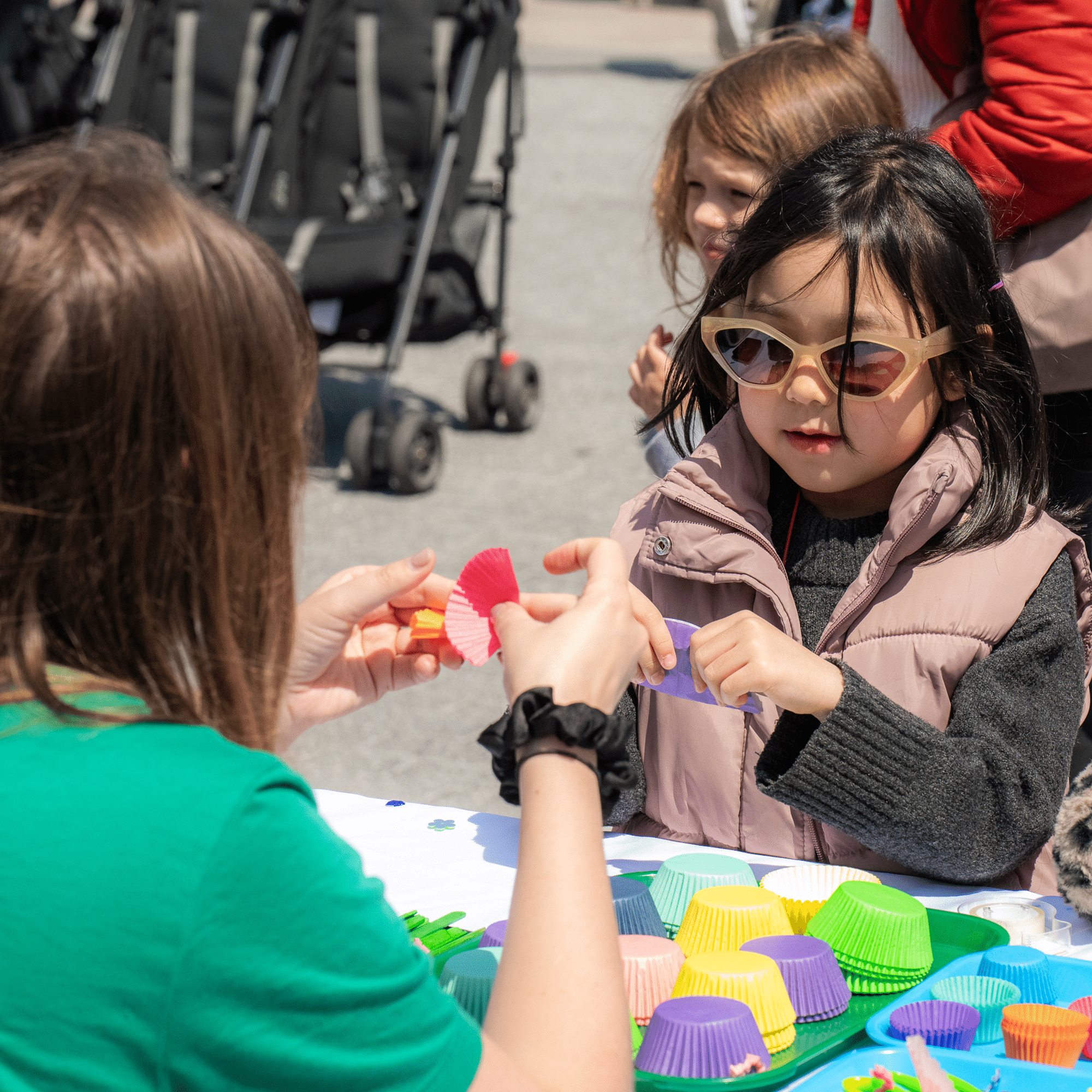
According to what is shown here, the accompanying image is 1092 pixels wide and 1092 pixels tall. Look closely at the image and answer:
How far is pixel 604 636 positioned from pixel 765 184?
1092mm

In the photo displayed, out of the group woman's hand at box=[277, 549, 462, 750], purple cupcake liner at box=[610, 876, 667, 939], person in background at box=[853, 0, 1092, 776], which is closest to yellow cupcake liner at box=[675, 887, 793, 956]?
purple cupcake liner at box=[610, 876, 667, 939]

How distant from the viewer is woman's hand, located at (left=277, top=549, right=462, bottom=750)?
1.24 m

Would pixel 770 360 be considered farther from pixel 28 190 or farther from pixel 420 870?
pixel 28 190

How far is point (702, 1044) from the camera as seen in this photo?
107 cm

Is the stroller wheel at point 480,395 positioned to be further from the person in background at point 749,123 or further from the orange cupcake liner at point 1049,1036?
the orange cupcake liner at point 1049,1036

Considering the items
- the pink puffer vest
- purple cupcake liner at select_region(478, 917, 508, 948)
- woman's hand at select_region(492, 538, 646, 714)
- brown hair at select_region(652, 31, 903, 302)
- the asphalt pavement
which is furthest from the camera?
the asphalt pavement

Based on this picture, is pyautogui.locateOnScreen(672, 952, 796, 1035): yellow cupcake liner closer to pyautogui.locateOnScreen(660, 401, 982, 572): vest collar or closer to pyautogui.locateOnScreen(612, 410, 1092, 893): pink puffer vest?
pyautogui.locateOnScreen(612, 410, 1092, 893): pink puffer vest

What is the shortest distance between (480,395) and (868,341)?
4.53 m

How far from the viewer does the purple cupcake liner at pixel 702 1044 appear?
3.50 ft

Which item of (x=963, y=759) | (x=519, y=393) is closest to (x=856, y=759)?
(x=963, y=759)

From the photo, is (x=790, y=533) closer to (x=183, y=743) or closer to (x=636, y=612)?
(x=636, y=612)

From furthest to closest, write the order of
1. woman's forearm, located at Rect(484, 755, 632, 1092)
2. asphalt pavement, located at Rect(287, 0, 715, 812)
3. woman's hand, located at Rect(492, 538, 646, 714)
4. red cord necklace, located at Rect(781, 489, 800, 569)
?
1. asphalt pavement, located at Rect(287, 0, 715, 812)
2. red cord necklace, located at Rect(781, 489, 800, 569)
3. woman's hand, located at Rect(492, 538, 646, 714)
4. woman's forearm, located at Rect(484, 755, 632, 1092)

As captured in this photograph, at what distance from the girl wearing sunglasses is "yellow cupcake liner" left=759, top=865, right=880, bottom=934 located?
0.23 feet

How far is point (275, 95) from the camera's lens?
5.59m
